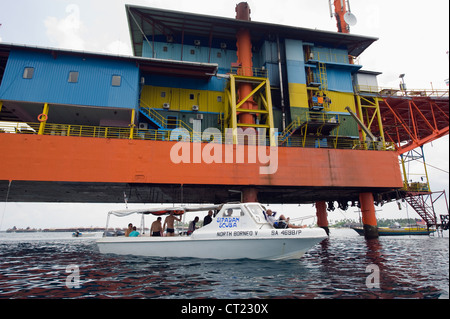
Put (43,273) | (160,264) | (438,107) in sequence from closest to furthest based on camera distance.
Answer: (43,273)
(160,264)
(438,107)

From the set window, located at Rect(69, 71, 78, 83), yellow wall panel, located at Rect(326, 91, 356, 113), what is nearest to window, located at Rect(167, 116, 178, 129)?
window, located at Rect(69, 71, 78, 83)

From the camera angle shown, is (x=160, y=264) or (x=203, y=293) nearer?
(x=203, y=293)

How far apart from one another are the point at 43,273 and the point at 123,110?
13.9 meters

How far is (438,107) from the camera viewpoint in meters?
28.1

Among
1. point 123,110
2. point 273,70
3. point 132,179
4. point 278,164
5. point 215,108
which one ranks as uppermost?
point 273,70

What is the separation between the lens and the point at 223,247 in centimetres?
1170

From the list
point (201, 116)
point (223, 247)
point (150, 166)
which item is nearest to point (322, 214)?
point (201, 116)

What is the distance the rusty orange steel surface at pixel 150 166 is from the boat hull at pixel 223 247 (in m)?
6.08

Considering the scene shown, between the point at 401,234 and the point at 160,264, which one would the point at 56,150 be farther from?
the point at 401,234

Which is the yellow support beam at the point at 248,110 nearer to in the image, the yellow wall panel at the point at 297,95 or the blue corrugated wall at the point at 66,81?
the yellow wall panel at the point at 297,95

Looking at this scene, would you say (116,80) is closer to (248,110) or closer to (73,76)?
(73,76)

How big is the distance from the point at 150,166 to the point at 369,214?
60.4 feet
